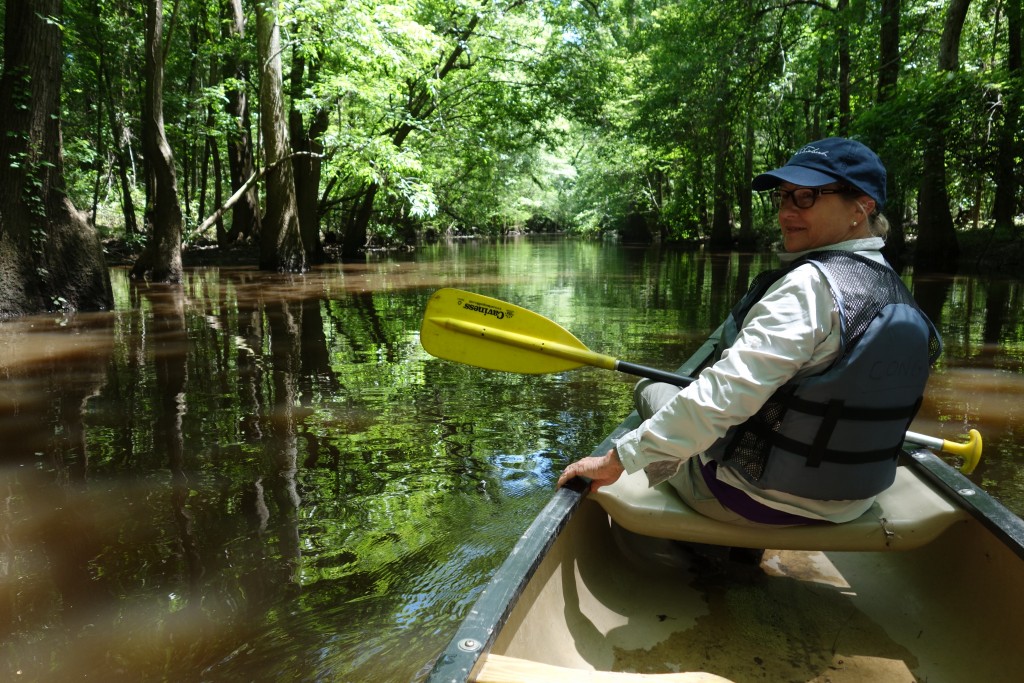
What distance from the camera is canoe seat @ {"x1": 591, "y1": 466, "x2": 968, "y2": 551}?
2020mm

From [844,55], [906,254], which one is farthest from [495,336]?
[906,254]

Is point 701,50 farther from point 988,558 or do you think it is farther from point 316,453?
point 988,558

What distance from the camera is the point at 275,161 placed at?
565 inches

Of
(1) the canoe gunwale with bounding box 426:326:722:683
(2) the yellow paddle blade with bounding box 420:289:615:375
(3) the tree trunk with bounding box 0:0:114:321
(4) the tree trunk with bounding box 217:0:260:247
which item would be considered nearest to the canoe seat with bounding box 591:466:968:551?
(1) the canoe gunwale with bounding box 426:326:722:683

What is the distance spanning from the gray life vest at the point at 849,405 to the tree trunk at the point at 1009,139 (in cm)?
1195

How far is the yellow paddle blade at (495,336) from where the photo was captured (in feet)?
10.5

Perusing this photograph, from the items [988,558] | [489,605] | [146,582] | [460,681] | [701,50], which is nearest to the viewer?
[460,681]

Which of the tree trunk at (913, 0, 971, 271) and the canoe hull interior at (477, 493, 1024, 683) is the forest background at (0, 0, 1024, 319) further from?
the canoe hull interior at (477, 493, 1024, 683)

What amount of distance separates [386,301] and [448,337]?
7567 millimetres

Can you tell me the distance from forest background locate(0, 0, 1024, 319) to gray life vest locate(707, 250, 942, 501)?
9.12 meters

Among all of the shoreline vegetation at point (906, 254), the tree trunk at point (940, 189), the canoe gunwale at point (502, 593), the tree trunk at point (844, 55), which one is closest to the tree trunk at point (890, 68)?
the tree trunk at point (940, 189)

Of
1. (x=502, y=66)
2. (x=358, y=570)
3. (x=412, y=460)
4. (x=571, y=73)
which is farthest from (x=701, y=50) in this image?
(x=358, y=570)

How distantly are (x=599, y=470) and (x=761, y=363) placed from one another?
1.94 ft

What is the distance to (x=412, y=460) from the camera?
153 inches
